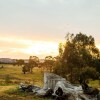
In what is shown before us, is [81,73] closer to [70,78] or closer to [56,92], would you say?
[70,78]

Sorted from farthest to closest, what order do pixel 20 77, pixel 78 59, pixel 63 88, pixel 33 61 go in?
pixel 33 61 < pixel 20 77 < pixel 78 59 < pixel 63 88

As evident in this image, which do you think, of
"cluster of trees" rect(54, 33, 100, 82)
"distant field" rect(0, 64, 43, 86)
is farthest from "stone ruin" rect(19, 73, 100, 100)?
"cluster of trees" rect(54, 33, 100, 82)

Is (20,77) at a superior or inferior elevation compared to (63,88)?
superior

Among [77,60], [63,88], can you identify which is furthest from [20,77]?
[63,88]

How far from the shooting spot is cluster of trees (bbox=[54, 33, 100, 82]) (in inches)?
3066

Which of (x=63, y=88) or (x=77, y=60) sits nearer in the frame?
(x=63, y=88)

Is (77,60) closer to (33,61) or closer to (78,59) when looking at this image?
(78,59)

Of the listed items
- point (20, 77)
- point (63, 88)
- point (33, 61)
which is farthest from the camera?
point (33, 61)

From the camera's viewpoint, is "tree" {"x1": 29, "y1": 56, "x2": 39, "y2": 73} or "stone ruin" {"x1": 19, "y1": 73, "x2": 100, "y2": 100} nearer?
"stone ruin" {"x1": 19, "y1": 73, "x2": 100, "y2": 100}

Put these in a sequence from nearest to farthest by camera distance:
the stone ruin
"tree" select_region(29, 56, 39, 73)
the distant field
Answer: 1. the stone ruin
2. the distant field
3. "tree" select_region(29, 56, 39, 73)

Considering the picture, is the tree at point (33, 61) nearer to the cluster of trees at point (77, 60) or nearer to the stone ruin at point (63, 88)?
the cluster of trees at point (77, 60)

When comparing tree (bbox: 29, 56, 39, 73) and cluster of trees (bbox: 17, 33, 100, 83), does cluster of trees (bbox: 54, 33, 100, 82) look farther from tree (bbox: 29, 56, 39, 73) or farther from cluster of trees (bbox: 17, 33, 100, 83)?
tree (bbox: 29, 56, 39, 73)

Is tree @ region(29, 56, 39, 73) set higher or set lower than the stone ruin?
higher

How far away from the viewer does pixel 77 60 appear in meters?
79.8
